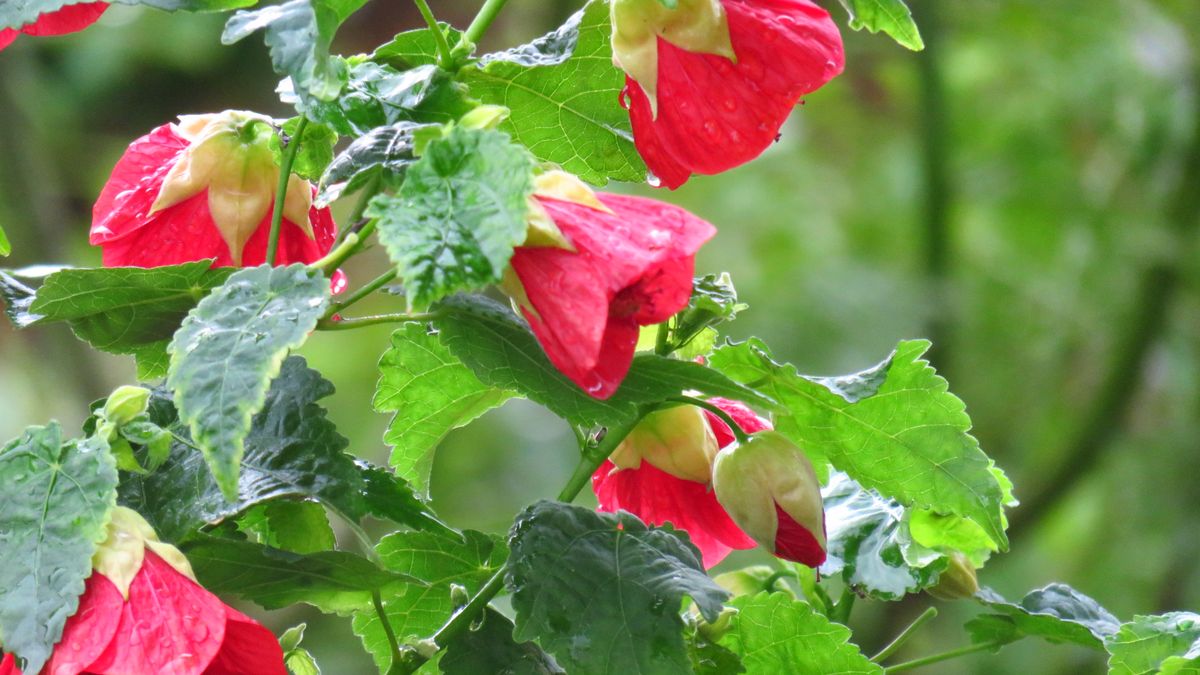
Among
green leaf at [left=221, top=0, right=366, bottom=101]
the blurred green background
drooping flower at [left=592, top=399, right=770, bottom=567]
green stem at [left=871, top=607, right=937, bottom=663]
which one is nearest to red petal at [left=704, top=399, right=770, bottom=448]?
drooping flower at [left=592, top=399, right=770, bottom=567]

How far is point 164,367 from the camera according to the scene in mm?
524

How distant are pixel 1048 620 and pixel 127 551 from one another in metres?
0.36

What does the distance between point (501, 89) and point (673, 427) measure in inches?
5.4

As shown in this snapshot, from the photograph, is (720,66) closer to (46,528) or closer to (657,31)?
(657,31)

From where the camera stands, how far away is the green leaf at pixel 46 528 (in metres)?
0.39

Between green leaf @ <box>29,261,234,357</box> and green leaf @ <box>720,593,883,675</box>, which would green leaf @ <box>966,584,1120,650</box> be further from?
green leaf @ <box>29,261,234,357</box>

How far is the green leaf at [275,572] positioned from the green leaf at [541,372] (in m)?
0.07

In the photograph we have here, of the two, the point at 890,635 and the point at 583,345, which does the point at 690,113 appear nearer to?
the point at 583,345

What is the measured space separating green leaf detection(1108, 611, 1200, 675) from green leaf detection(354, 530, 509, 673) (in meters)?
0.23

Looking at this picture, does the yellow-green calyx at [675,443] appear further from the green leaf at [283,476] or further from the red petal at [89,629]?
the red petal at [89,629]

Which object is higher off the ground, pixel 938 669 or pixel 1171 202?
pixel 1171 202

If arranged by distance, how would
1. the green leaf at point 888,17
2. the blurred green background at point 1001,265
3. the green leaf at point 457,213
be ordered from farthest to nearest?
1. the blurred green background at point 1001,265
2. the green leaf at point 888,17
3. the green leaf at point 457,213

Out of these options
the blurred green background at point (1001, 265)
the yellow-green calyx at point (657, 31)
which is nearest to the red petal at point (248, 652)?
the yellow-green calyx at point (657, 31)

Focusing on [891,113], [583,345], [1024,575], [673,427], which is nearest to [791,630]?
[673,427]
